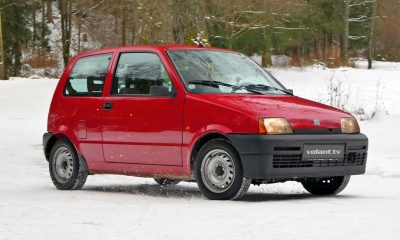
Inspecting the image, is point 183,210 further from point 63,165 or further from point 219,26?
point 219,26

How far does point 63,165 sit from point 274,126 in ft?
10.6

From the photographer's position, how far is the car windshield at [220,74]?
9.67m

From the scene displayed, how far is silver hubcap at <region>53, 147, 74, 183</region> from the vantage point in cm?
1098

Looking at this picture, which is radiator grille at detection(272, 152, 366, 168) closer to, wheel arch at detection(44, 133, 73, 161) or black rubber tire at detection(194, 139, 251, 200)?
black rubber tire at detection(194, 139, 251, 200)

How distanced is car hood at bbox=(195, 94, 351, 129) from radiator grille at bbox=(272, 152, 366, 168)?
0.31m

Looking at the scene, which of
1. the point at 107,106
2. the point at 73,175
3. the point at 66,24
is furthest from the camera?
the point at 66,24

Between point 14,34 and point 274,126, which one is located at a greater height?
point 274,126

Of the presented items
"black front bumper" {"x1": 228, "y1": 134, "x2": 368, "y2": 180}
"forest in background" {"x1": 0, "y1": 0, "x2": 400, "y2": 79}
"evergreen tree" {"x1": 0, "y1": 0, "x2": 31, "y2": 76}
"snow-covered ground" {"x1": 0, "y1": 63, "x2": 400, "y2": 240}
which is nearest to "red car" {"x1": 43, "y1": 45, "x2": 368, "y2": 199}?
"black front bumper" {"x1": 228, "y1": 134, "x2": 368, "y2": 180}

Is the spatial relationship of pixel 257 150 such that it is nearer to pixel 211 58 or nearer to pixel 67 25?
pixel 211 58

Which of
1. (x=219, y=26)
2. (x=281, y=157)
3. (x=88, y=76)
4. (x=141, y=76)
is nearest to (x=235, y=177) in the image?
(x=281, y=157)

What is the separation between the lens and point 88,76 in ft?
36.0

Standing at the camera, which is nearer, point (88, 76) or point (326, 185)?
point (326, 185)

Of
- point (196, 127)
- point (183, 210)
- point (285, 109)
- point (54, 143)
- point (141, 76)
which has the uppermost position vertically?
point (141, 76)

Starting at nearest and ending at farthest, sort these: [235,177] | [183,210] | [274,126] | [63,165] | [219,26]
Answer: [183,210], [274,126], [235,177], [63,165], [219,26]
